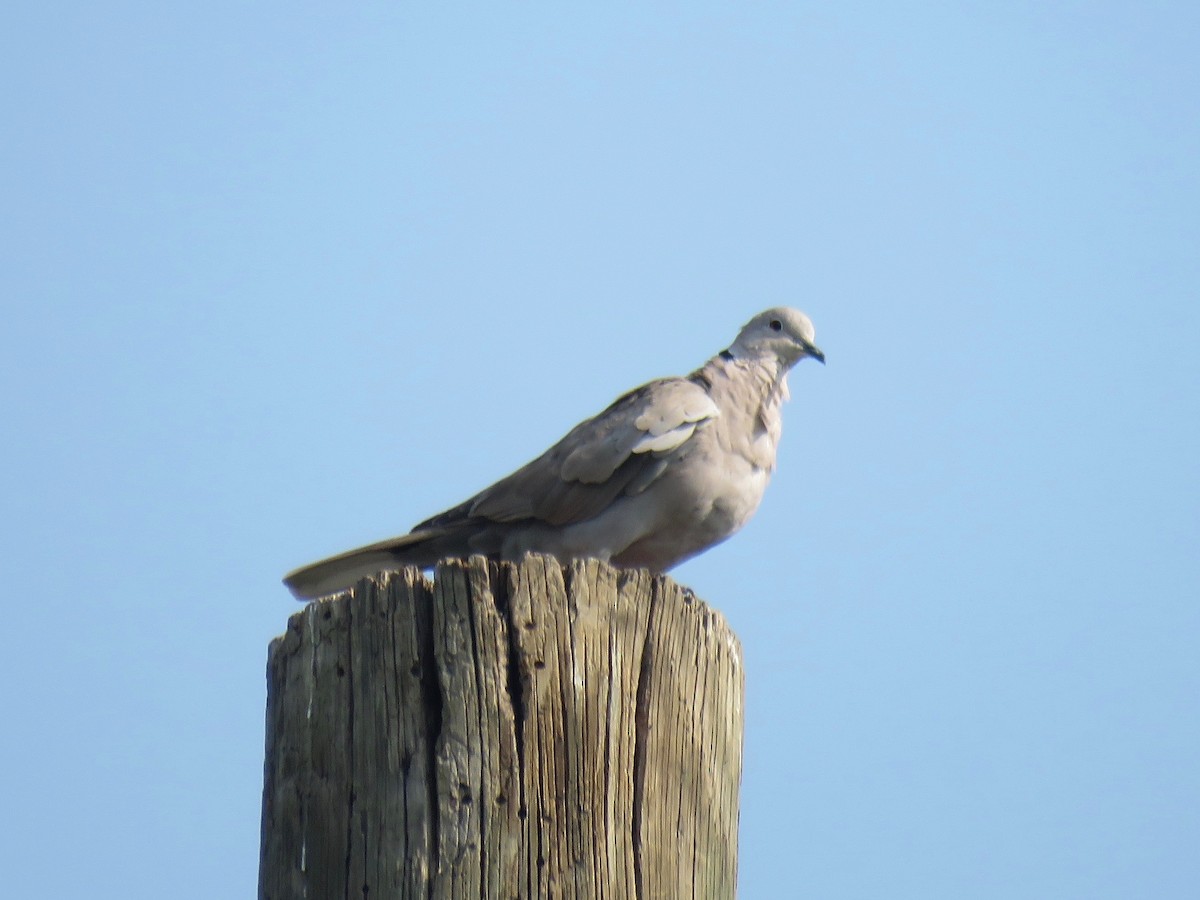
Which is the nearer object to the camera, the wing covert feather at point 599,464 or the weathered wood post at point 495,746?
the weathered wood post at point 495,746

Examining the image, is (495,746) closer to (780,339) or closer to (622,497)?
(622,497)

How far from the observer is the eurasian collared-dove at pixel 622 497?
19.3 feet

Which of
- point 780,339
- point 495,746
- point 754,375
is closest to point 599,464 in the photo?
point 754,375

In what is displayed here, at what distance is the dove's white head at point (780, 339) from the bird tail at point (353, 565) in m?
1.98

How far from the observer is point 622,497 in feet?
19.5

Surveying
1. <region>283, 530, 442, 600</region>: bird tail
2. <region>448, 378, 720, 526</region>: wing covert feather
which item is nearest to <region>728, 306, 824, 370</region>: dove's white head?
<region>448, 378, 720, 526</region>: wing covert feather

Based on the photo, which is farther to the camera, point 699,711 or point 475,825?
point 699,711

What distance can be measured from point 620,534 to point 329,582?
3.89 feet

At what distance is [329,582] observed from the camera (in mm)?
5672

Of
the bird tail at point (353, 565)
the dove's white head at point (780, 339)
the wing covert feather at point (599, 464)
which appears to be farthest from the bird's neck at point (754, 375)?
the bird tail at point (353, 565)

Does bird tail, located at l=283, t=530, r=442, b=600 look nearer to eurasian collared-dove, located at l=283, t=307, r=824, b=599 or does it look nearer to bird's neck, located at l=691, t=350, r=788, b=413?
eurasian collared-dove, located at l=283, t=307, r=824, b=599

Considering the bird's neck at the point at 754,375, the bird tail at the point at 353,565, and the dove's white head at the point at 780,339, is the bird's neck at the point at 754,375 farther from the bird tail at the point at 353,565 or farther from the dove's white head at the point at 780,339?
the bird tail at the point at 353,565

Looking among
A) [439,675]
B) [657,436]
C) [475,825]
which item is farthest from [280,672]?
[657,436]

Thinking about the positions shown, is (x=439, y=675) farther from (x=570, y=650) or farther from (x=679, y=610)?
(x=679, y=610)
